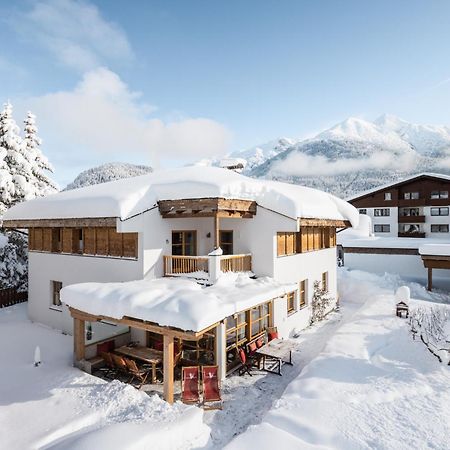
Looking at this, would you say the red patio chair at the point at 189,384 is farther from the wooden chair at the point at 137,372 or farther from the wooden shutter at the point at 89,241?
the wooden shutter at the point at 89,241

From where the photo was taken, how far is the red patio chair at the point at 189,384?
9070 millimetres

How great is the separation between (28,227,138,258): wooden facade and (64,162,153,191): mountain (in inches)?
2252

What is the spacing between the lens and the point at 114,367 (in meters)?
10.9

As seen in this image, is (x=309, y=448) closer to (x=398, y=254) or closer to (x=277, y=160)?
(x=398, y=254)

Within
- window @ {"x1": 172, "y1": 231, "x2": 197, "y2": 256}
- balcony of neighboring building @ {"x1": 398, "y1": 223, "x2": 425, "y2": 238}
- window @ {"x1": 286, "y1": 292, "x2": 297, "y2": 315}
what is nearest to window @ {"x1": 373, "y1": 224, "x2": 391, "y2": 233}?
balcony of neighboring building @ {"x1": 398, "y1": 223, "x2": 425, "y2": 238}

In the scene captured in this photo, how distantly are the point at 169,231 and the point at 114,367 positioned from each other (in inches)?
214

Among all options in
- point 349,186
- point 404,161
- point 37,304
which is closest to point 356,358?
point 37,304

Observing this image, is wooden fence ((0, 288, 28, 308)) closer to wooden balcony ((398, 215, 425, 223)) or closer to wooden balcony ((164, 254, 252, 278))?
wooden balcony ((164, 254, 252, 278))

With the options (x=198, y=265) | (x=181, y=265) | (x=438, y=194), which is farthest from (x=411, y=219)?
(x=181, y=265)

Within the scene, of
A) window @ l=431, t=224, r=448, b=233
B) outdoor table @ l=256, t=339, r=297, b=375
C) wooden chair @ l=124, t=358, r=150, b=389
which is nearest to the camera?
wooden chair @ l=124, t=358, r=150, b=389

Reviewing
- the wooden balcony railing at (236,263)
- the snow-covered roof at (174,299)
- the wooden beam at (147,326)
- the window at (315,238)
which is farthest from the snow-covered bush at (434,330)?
the wooden beam at (147,326)

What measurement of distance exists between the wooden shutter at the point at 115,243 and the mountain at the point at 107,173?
2399 inches

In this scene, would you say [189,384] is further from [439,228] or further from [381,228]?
[439,228]

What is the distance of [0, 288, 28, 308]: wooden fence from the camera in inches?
760
